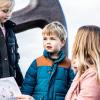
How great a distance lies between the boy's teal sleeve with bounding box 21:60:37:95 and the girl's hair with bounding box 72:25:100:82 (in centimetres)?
79

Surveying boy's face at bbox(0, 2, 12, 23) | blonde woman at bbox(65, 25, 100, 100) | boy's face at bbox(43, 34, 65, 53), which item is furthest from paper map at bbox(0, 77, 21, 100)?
boy's face at bbox(43, 34, 65, 53)

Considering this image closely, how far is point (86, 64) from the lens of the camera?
204 centimetres

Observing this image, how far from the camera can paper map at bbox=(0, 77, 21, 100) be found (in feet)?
7.17

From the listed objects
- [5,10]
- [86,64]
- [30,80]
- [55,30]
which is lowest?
[30,80]

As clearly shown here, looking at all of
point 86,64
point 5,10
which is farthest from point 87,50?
point 5,10

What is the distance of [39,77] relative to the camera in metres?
2.84

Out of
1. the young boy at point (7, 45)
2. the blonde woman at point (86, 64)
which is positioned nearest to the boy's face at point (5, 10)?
the young boy at point (7, 45)

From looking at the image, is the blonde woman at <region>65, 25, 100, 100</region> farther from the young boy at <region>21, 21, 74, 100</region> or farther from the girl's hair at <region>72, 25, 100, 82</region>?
the young boy at <region>21, 21, 74, 100</region>

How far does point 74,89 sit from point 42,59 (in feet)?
2.79

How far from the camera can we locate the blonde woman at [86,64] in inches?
77.3

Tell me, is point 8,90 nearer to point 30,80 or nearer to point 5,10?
point 5,10

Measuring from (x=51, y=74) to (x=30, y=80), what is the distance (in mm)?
127

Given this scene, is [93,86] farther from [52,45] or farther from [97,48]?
[52,45]

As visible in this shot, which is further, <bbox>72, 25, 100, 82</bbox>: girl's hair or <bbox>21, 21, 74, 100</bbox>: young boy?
<bbox>21, 21, 74, 100</bbox>: young boy
